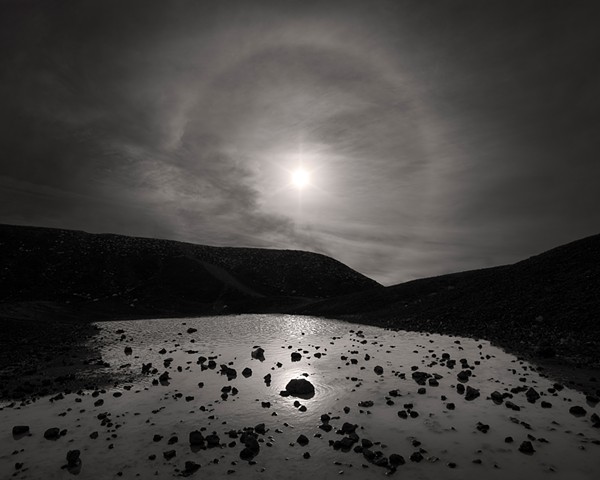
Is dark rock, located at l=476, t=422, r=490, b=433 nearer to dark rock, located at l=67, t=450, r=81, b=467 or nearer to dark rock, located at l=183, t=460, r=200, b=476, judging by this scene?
dark rock, located at l=183, t=460, r=200, b=476

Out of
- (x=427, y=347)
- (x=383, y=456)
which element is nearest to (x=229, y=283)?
(x=427, y=347)

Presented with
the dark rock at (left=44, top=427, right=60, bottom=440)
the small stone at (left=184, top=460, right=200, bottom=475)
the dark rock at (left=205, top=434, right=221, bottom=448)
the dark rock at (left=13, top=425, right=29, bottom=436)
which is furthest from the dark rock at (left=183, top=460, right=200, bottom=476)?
the dark rock at (left=13, top=425, right=29, bottom=436)

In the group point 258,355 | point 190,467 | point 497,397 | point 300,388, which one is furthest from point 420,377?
point 190,467

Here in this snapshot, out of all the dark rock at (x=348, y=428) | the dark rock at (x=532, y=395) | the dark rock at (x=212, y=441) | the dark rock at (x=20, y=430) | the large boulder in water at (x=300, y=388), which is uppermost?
the dark rock at (x=532, y=395)

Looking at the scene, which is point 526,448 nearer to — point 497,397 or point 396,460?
point 396,460

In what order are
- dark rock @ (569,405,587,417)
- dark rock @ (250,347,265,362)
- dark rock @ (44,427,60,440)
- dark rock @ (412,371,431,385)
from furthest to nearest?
1. dark rock @ (250,347,265,362)
2. dark rock @ (412,371,431,385)
3. dark rock @ (569,405,587,417)
4. dark rock @ (44,427,60,440)

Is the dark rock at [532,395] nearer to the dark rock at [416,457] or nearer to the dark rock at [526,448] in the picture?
the dark rock at [526,448]

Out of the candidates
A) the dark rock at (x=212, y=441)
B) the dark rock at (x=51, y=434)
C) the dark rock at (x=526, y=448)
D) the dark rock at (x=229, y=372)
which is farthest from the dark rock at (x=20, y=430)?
the dark rock at (x=526, y=448)
